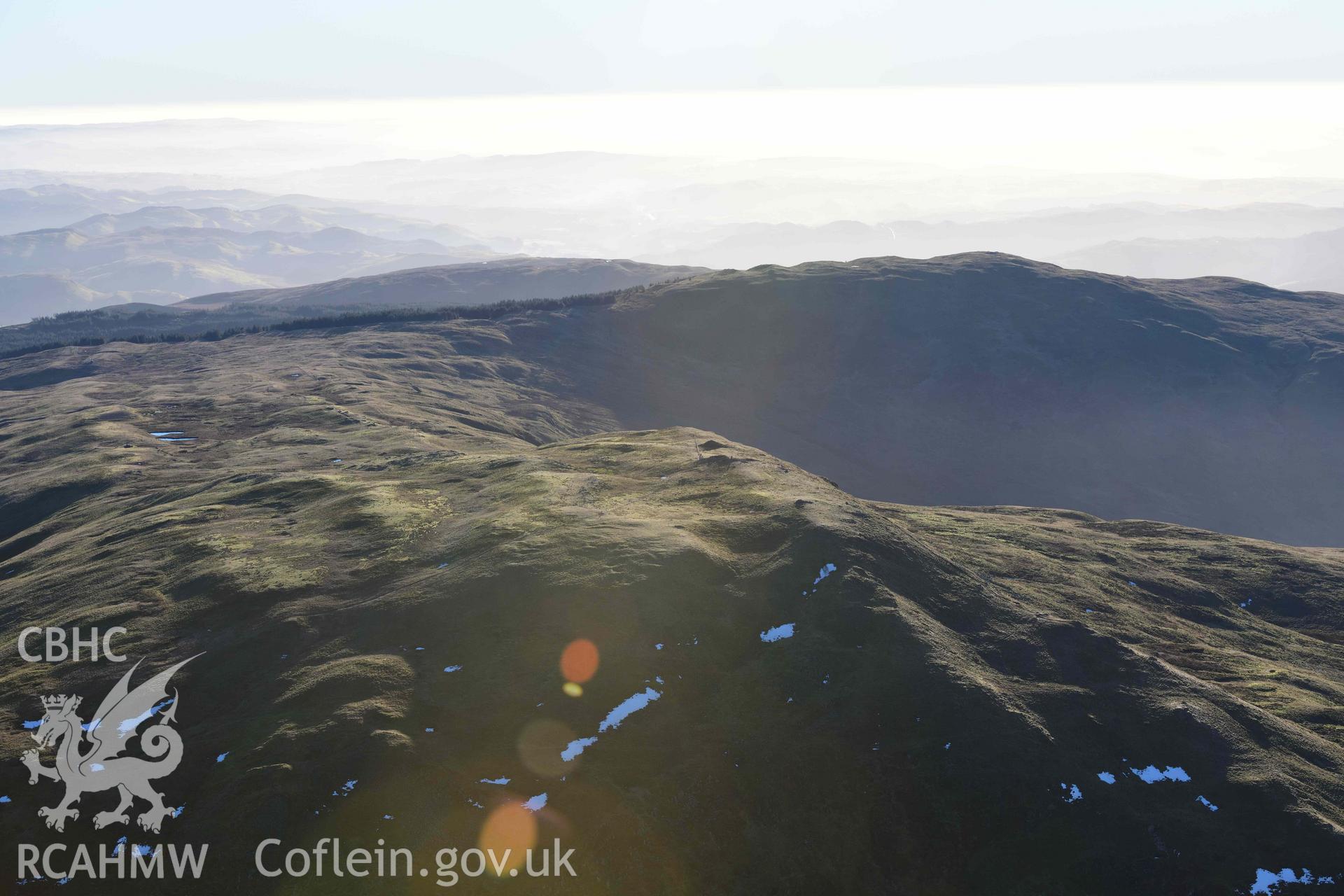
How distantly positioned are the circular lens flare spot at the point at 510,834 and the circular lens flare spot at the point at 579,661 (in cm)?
1105

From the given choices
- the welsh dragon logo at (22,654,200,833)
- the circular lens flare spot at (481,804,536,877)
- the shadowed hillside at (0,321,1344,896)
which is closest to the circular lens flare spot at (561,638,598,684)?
the shadowed hillside at (0,321,1344,896)

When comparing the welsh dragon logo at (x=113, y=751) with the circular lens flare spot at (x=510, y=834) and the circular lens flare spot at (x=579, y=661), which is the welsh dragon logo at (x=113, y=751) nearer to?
the circular lens flare spot at (x=510, y=834)

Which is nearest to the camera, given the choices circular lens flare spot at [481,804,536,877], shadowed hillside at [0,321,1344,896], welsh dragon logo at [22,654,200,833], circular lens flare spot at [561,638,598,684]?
circular lens flare spot at [481,804,536,877]

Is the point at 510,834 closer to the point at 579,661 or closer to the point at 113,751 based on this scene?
the point at 579,661

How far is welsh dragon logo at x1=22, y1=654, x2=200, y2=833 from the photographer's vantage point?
147 ft

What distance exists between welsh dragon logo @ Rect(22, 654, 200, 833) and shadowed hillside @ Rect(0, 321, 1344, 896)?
112 cm

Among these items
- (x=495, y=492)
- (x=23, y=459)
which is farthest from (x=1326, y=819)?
(x=23, y=459)

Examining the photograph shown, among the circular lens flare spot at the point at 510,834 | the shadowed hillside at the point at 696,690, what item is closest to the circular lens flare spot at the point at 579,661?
the shadowed hillside at the point at 696,690

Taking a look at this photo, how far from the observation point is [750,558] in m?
69.8

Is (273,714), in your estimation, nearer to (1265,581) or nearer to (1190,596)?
(1190,596)

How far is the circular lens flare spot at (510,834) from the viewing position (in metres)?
43.4

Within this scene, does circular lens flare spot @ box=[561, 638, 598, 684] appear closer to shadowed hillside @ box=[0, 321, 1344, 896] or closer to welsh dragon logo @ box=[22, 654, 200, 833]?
shadowed hillside @ box=[0, 321, 1344, 896]

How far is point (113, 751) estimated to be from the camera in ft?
161

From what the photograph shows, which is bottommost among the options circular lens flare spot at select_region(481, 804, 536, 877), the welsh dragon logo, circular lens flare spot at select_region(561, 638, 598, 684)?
circular lens flare spot at select_region(481, 804, 536, 877)
